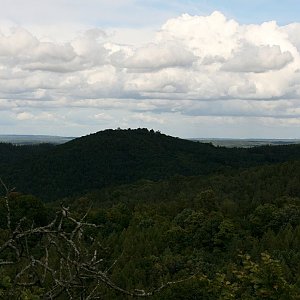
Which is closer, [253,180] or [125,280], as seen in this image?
[125,280]

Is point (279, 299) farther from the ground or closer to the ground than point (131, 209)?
farther from the ground

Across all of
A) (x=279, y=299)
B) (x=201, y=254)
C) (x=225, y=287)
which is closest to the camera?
(x=279, y=299)

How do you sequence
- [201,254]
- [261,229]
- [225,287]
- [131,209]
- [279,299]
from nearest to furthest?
[279,299] < [225,287] < [201,254] < [261,229] < [131,209]

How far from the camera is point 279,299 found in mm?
17312

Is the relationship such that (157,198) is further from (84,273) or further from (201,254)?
(84,273)

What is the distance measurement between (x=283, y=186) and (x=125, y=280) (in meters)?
74.3

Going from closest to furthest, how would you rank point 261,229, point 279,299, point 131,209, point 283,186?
point 279,299, point 261,229, point 131,209, point 283,186

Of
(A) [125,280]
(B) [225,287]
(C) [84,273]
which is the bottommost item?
(A) [125,280]

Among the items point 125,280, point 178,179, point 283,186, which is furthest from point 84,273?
point 178,179

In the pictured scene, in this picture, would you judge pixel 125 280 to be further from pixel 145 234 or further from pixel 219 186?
pixel 219 186

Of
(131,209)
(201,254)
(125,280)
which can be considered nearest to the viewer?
(125,280)

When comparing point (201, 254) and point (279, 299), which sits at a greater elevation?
point (279, 299)

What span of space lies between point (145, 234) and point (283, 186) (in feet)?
185

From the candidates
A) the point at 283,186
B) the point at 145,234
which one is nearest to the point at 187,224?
the point at 145,234
